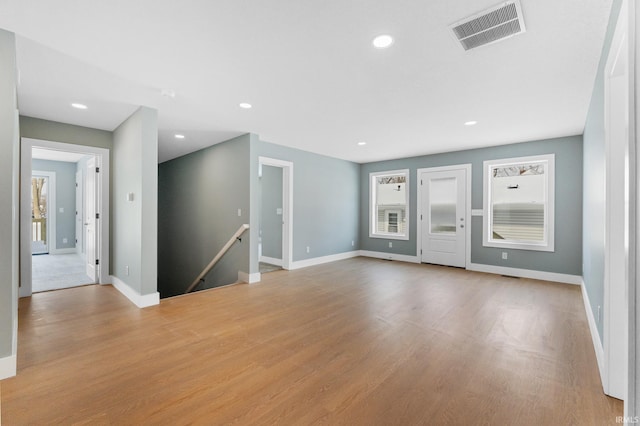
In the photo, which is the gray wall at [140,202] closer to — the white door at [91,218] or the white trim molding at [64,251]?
the white door at [91,218]

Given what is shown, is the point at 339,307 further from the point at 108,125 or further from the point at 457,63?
the point at 108,125

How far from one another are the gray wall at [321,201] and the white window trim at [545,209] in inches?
124

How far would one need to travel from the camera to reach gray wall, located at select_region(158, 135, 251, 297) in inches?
200

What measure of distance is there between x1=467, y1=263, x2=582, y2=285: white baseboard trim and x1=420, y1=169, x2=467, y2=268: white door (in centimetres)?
31

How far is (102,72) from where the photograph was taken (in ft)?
8.97

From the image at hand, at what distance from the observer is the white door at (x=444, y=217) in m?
6.04

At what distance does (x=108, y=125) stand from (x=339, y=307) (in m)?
4.51

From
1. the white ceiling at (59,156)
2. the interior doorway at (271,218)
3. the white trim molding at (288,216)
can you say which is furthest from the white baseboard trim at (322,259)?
the white ceiling at (59,156)

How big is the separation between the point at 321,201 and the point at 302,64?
4.26 meters

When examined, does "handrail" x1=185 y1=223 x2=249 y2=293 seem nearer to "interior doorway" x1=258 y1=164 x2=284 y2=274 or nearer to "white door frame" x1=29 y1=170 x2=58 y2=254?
"interior doorway" x1=258 y1=164 x2=284 y2=274

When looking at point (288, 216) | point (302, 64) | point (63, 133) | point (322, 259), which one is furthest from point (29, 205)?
point (322, 259)

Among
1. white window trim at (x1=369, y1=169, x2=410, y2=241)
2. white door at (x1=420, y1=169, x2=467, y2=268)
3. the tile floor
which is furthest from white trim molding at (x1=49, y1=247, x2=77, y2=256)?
white door at (x1=420, y1=169, x2=467, y2=268)

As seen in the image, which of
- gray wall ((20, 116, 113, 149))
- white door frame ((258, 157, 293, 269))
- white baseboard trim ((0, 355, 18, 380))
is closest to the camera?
white baseboard trim ((0, 355, 18, 380))

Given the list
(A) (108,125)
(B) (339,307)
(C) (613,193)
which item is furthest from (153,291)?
(C) (613,193)
